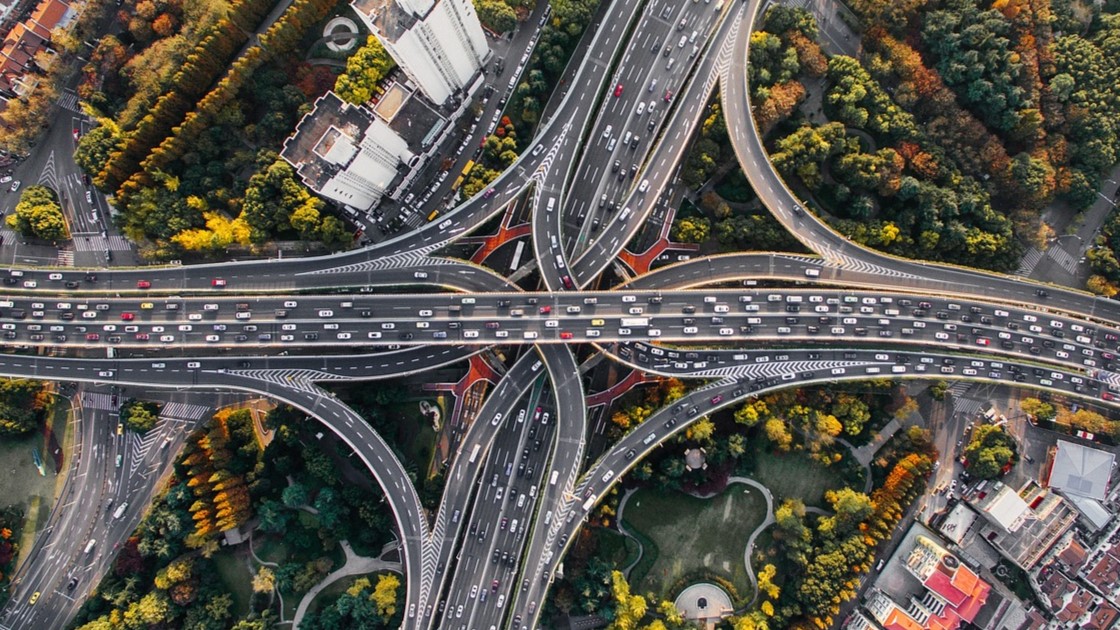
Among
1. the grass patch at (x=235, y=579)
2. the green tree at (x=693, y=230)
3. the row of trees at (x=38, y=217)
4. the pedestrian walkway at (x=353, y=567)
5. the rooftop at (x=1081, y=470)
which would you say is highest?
the rooftop at (x=1081, y=470)

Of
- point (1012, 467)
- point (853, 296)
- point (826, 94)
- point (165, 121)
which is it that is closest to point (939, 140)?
point (826, 94)

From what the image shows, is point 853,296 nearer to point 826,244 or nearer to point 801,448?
point 826,244

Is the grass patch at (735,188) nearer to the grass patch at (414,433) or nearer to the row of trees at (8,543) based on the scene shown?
the grass patch at (414,433)

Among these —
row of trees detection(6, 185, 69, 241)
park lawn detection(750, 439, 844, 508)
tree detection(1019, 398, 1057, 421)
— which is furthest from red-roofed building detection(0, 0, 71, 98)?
tree detection(1019, 398, 1057, 421)

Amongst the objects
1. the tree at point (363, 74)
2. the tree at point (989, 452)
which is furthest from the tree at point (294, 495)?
the tree at point (989, 452)

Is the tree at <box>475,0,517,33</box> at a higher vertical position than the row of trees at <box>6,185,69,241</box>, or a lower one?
higher

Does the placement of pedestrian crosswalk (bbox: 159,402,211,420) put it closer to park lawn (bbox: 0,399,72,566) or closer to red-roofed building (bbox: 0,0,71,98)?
park lawn (bbox: 0,399,72,566)

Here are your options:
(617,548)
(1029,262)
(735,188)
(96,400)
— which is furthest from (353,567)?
(1029,262)
